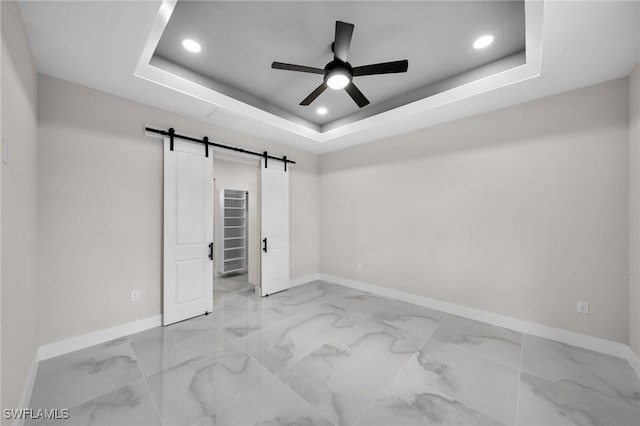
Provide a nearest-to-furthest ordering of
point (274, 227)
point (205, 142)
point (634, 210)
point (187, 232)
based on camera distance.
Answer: point (634, 210)
point (187, 232)
point (205, 142)
point (274, 227)

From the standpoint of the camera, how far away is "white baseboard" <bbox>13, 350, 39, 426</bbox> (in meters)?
1.60

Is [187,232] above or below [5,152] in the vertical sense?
below

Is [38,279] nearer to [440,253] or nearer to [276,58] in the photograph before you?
[276,58]

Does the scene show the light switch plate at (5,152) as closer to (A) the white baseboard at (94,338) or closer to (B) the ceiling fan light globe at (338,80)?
(A) the white baseboard at (94,338)

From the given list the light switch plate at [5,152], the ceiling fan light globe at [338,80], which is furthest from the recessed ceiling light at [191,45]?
the light switch plate at [5,152]

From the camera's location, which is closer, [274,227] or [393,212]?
[393,212]

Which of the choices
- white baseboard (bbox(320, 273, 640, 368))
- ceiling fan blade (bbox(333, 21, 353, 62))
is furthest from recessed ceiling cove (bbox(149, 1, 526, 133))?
white baseboard (bbox(320, 273, 640, 368))

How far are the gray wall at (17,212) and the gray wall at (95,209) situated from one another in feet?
0.94

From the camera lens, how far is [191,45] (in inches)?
98.4

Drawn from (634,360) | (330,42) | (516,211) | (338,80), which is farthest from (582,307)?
(330,42)

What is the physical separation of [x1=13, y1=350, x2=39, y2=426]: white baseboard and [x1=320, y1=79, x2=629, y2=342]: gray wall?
4.04 metres

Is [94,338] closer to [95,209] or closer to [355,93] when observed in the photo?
[95,209]

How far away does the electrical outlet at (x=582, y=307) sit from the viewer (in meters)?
2.55

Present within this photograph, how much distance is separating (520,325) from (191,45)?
4.87 m
